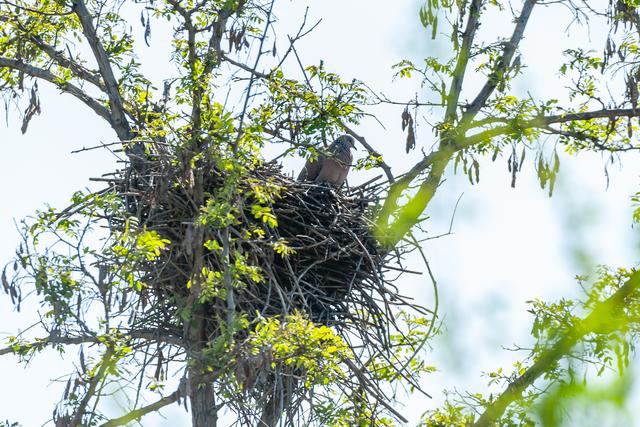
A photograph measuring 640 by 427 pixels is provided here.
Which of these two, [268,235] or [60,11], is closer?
[268,235]

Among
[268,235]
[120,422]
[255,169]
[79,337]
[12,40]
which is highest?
[12,40]

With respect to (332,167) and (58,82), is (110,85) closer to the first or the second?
(58,82)

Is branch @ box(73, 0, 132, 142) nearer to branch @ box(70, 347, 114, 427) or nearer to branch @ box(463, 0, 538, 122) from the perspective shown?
branch @ box(70, 347, 114, 427)

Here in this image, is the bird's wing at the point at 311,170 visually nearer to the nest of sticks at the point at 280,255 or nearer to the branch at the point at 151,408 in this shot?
the nest of sticks at the point at 280,255

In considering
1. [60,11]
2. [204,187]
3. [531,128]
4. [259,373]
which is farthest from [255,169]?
[60,11]

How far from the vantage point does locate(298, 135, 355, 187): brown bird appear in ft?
27.7

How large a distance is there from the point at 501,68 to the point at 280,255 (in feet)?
8.42

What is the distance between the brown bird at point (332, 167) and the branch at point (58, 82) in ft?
5.74

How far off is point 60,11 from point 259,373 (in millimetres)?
4344

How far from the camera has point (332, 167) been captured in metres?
8.61

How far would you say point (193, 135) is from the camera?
6516 millimetres

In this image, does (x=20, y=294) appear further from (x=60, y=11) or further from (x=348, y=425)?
(x=60, y=11)

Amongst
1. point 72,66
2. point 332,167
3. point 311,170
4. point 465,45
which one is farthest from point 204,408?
point 465,45

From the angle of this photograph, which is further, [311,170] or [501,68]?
[311,170]
